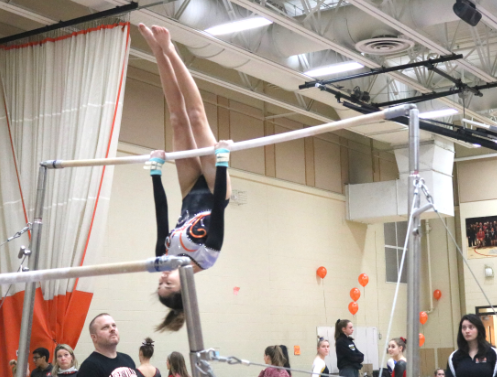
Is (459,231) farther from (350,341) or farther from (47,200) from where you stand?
(47,200)

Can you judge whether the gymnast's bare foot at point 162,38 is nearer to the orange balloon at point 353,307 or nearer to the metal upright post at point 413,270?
the metal upright post at point 413,270

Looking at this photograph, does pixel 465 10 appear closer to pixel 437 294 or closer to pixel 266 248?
pixel 266 248

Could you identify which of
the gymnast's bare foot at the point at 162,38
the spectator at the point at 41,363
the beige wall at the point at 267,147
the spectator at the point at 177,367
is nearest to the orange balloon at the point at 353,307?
the beige wall at the point at 267,147

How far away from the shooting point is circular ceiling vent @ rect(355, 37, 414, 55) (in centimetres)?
836

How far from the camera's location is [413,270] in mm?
3455

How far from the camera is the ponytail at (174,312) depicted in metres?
3.97

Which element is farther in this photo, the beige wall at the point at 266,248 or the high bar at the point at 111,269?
the beige wall at the point at 266,248

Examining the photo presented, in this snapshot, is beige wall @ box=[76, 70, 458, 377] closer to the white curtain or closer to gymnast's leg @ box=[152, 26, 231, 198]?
the white curtain

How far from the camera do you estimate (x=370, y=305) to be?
44.3ft

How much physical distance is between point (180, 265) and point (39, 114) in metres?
5.04

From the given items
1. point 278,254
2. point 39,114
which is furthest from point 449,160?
point 39,114

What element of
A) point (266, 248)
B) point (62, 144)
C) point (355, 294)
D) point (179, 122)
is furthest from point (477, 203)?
point (179, 122)

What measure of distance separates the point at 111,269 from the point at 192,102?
1.59 metres

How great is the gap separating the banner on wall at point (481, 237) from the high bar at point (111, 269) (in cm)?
1237
